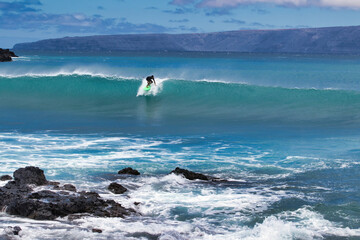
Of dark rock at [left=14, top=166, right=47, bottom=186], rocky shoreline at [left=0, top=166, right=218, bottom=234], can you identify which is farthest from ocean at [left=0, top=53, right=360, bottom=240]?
dark rock at [left=14, top=166, right=47, bottom=186]

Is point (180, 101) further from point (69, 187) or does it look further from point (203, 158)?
point (69, 187)

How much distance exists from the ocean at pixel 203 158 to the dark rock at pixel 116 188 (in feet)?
0.60

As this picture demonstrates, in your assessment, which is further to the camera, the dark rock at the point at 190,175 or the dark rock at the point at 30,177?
the dark rock at the point at 190,175

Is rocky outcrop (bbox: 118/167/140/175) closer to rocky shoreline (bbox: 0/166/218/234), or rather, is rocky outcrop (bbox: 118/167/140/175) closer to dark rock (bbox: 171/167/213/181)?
dark rock (bbox: 171/167/213/181)

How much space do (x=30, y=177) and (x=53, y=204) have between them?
1.39 meters

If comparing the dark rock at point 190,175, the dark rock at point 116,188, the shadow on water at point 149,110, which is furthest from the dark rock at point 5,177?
the shadow on water at point 149,110

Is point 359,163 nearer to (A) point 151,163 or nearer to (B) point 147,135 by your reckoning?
(A) point 151,163

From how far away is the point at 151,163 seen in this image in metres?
10.7

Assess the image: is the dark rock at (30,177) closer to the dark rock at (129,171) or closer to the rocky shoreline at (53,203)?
the rocky shoreline at (53,203)

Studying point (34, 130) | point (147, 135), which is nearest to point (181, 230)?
point (147, 135)

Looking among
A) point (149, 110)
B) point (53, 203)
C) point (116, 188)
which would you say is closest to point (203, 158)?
point (116, 188)

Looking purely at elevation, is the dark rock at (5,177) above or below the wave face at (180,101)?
below

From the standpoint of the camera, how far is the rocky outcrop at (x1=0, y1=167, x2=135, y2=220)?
23.5 feet

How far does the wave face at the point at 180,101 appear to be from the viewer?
18.5 meters
